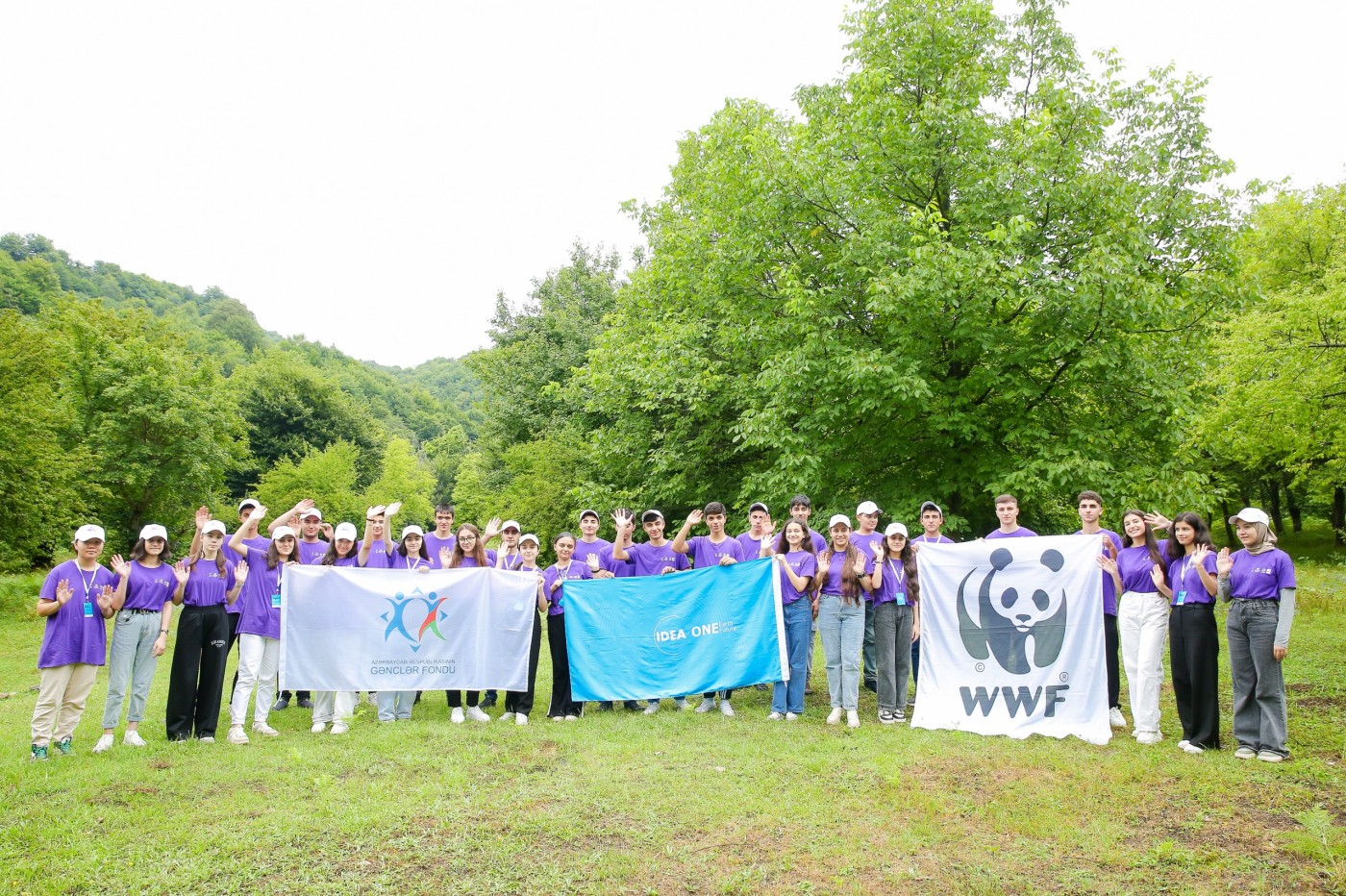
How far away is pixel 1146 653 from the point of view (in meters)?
7.33

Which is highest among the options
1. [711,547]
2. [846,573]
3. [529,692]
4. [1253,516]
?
[1253,516]

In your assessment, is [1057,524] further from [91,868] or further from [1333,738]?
[91,868]

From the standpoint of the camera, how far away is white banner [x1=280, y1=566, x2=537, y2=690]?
27.8 ft

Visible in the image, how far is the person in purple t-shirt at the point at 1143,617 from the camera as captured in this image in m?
7.29

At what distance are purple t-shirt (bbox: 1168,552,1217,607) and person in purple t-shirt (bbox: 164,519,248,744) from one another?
8.53 metres

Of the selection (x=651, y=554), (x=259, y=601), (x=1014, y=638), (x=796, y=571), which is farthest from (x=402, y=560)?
(x=1014, y=638)

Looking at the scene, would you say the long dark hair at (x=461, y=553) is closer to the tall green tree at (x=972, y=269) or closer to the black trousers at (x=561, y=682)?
the black trousers at (x=561, y=682)

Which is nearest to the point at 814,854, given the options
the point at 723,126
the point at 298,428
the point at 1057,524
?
the point at 1057,524

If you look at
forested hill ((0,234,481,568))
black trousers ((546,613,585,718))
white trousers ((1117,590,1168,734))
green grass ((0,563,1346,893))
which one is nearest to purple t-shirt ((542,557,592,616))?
black trousers ((546,613,585,718))

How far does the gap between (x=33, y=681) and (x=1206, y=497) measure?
1840 centimetres

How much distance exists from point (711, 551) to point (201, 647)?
5120mm

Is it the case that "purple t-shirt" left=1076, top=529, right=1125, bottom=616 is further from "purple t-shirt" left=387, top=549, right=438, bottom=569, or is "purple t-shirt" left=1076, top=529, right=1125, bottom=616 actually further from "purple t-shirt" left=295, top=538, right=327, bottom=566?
"purple t-shirt" left=295, top=538, right=327, bottom=566

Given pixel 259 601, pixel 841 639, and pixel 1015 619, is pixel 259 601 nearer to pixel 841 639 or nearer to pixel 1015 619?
pixel 841 639

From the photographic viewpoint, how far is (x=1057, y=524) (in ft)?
49.1
